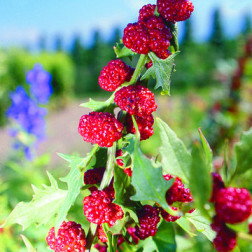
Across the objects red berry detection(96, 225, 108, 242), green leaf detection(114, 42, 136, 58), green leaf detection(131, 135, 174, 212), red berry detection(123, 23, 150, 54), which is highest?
red berry detection(123, 23, 150, 54)

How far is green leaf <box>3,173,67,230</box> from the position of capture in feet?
1.34

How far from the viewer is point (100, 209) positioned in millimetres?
381

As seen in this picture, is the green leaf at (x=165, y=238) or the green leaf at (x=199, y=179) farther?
the green leaf at (x=165, y=238)

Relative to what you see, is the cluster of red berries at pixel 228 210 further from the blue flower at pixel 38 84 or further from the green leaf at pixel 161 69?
the blue flower at pixel 38 84

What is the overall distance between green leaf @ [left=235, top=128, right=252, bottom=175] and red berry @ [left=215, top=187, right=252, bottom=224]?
3 cm

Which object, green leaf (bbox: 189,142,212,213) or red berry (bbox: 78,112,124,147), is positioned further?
red berry (bbox: 78,112,124,147)

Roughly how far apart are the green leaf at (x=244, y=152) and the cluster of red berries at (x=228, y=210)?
2cm

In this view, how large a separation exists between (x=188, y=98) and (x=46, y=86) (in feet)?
12.0

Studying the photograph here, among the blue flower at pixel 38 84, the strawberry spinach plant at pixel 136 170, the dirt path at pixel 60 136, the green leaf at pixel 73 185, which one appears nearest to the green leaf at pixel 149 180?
the strawberry spinach plant at pixel 136 170

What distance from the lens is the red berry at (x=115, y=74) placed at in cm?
Result: 41

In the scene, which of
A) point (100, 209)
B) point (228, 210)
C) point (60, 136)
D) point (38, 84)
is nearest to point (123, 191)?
point (100, 209)

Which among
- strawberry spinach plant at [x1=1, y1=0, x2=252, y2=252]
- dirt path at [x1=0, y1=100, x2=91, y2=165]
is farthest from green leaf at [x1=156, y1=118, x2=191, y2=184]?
dirt path at [x1=0, y1=100, x2=91, y2=165]

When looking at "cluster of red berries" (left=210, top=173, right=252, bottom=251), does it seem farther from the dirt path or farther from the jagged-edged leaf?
the dirt path

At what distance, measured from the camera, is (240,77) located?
338 cm
